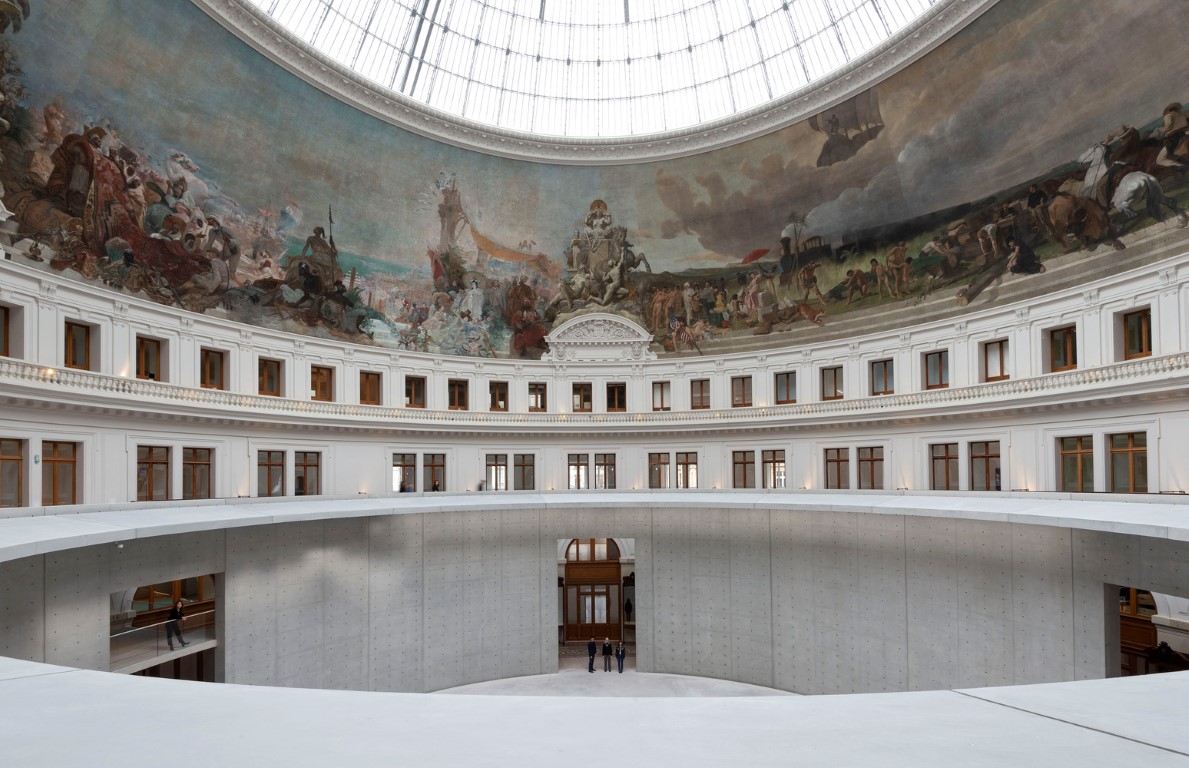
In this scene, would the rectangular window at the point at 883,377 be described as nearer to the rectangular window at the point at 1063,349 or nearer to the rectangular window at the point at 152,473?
the rectangular window at the point at 1063,349

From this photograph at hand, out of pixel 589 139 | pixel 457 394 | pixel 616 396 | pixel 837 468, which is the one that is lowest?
pixel 837 468

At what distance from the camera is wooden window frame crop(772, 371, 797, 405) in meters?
38.5

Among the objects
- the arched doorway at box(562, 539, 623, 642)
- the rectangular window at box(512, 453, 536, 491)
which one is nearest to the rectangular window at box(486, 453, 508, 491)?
the rectangular window at box(512, 453, 536, 491)

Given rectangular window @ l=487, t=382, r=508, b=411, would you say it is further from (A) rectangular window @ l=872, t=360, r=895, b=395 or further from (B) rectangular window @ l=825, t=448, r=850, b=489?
(A) rectangular window @ l=872, t=360, r=895, b=395

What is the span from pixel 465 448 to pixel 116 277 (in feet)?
60.6

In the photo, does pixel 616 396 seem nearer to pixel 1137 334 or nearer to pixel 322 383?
pixel 322 383

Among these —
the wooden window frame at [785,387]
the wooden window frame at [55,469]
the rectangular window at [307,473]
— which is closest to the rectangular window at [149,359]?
the wooden window frame at [55,469]

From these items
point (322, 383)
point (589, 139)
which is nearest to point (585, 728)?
point (322, 383)

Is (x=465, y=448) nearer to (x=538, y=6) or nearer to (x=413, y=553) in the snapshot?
(x=413, y=553)

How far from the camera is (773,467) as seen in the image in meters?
38.1

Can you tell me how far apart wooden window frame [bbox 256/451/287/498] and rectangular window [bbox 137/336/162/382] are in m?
5.55

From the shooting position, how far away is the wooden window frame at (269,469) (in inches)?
1257

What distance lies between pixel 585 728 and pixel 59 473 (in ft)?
91.2

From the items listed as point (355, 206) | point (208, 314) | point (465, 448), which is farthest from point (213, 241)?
point (465, 448)
